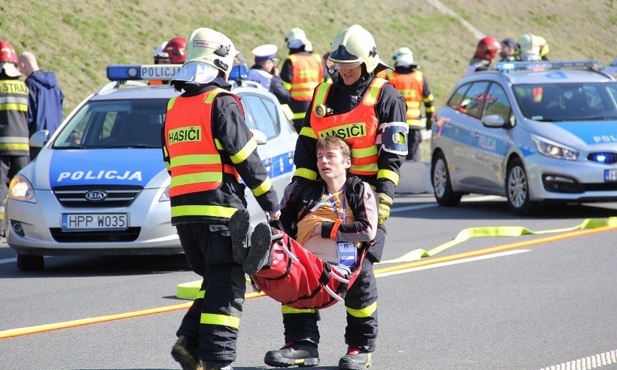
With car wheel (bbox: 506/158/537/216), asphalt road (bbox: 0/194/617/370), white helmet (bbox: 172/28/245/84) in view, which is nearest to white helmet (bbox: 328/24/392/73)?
white helmet (bbox: 172/28/245/84)

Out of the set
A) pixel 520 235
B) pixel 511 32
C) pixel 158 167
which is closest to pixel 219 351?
pixel 158 167

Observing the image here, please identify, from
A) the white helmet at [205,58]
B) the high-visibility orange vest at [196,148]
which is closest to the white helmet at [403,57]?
the white helmet at [205,58]

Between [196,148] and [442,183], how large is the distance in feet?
32.2

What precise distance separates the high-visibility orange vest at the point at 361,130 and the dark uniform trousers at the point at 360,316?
372 millimetres

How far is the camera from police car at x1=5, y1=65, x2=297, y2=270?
33.6ft

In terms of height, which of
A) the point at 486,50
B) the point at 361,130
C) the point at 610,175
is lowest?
the point at 610,175

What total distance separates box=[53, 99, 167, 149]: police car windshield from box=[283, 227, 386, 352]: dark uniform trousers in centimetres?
462

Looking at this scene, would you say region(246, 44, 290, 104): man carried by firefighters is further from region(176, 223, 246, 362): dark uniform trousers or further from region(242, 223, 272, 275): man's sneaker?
region(242, 223, 272, 275): man's sneaker

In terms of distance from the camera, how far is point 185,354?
6195 mm

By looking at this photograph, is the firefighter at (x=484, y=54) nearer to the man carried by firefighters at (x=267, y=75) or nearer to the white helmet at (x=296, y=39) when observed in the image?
the white helmet at (x=296, y=39)

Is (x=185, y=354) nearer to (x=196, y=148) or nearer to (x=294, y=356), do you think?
(x=294, y=356)

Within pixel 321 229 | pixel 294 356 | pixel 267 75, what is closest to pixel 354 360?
pixel 294 356

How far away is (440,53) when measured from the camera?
33906 mm

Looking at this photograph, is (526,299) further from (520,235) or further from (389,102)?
(520,235)
